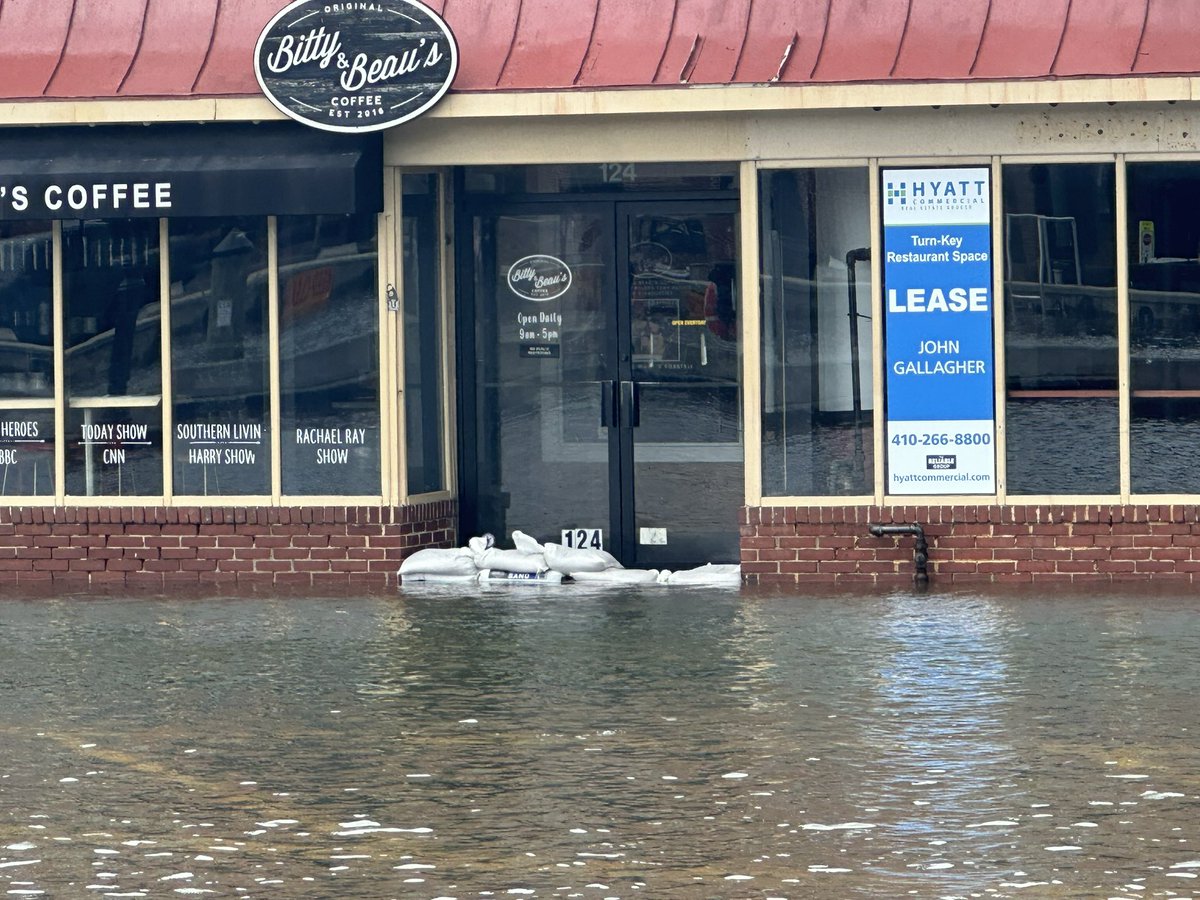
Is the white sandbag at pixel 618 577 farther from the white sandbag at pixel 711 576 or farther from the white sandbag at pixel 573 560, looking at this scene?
the white sandbag at pixel 711 576

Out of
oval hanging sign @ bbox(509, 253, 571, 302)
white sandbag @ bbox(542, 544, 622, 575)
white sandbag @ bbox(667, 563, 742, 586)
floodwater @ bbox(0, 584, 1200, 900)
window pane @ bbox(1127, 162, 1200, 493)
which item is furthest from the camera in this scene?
oval hanging sign @ bbox(509, 253, 571, 302)

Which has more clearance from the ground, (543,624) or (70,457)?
(70,457)

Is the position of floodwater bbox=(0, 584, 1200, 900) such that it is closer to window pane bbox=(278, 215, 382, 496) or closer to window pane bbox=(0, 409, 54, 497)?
window pane bbox=(278, 215, 382, 496)

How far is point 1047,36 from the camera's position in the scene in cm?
1468

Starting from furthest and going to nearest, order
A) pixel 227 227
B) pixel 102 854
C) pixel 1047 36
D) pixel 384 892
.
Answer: pixel 227 227, pixel 1047 36, pixel 102 854, pixel 384 892

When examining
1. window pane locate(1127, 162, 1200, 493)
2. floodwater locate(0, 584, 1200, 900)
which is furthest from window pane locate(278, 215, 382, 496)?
window pane locate(1127, 162, 1200, 493)

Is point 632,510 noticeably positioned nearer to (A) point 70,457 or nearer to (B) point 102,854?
(A) point 70,457

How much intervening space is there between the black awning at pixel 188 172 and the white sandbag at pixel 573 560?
2570 mm

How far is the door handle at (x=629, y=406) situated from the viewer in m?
15.9

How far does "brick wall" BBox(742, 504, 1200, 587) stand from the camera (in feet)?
48.8

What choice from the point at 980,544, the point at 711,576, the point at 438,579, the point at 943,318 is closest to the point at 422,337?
the point at 438,579

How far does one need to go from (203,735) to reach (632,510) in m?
6.54

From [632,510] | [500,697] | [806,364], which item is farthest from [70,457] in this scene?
[500,697]

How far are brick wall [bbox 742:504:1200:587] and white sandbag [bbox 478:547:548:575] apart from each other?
1.37 m
